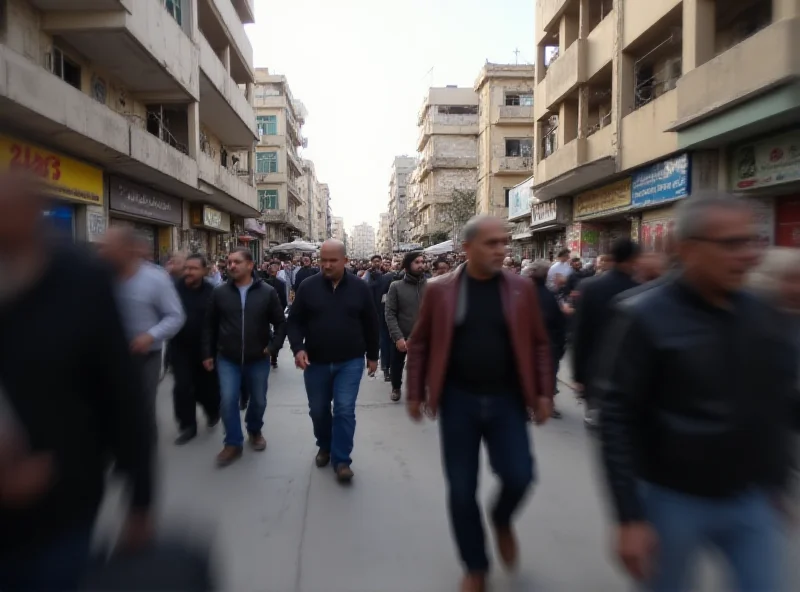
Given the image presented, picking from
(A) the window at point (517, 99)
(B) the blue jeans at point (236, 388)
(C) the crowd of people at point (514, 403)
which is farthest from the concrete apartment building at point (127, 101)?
(A) the window at point (517, 99)

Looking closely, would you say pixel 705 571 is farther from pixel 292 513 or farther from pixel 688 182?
pixel 688 182

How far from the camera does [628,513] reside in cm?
191

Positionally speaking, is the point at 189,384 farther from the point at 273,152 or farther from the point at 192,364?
the point at 273,152

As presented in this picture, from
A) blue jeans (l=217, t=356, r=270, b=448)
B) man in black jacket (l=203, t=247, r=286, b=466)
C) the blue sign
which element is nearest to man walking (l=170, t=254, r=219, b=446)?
man in black jacket (l=203, t=247, r=286, b=466)

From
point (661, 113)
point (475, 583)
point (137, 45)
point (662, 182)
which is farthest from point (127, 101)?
point (475, 583)

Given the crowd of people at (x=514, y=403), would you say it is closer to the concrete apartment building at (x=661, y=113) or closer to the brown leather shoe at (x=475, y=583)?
the brown leather shoe at (x=475, y=583)

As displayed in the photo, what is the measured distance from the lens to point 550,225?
23.8 meters

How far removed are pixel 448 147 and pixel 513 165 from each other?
1876cm

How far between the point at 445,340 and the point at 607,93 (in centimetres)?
1919

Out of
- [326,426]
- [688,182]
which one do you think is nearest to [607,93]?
[688,182]

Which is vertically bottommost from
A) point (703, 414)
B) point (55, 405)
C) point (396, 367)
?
point (396, 367)

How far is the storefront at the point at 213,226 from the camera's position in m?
23.9

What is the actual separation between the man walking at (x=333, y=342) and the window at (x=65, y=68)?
11.1m

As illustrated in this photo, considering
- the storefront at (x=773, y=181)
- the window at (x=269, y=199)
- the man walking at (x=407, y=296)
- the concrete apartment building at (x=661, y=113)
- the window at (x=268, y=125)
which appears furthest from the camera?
the window at (x=268, y=125)
